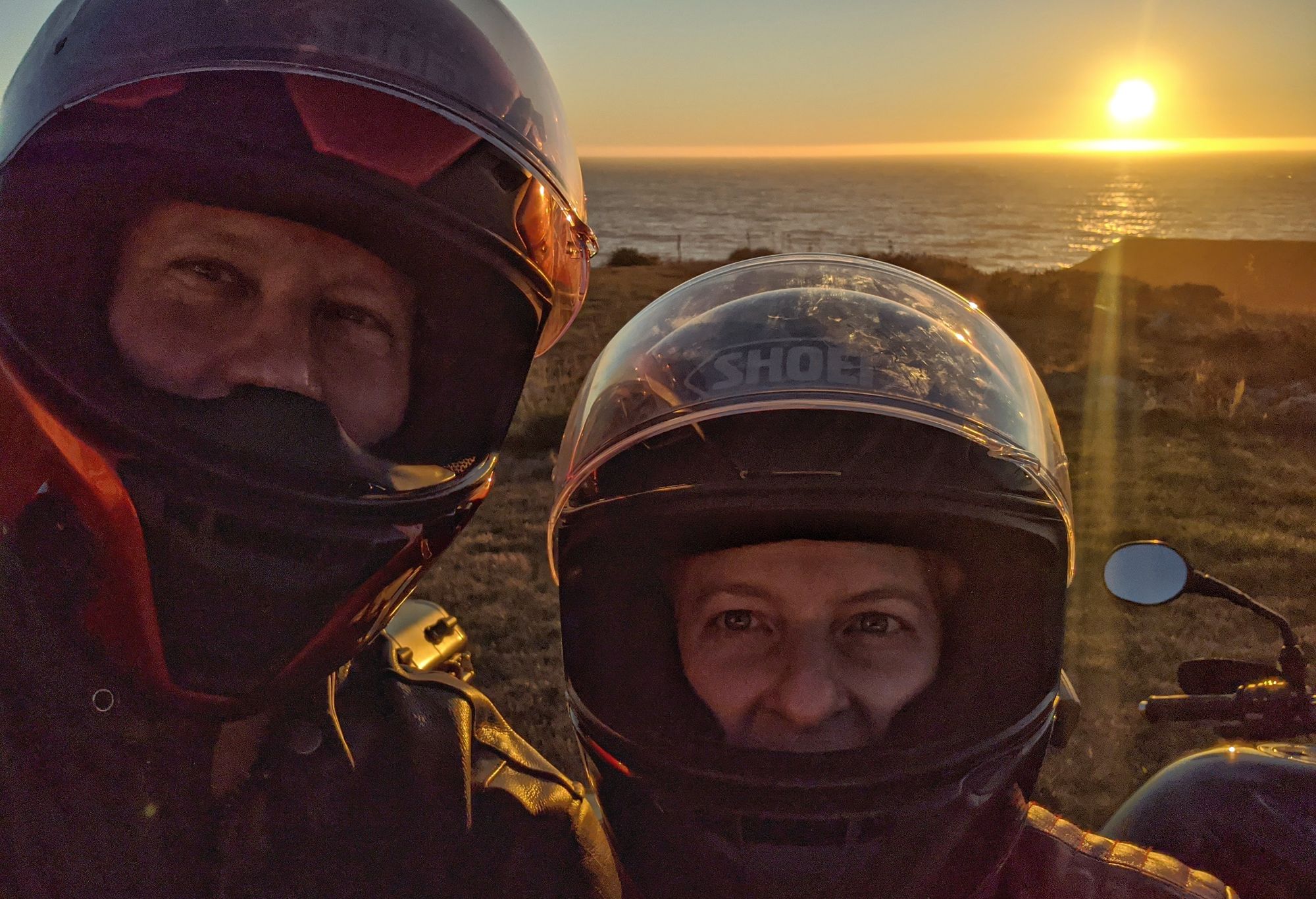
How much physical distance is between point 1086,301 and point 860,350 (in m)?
19.6

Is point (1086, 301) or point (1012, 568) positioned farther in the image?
point (1086, 301)

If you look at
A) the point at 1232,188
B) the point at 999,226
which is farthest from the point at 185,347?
the point at 1232,188

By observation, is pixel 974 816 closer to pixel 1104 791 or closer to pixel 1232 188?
pixel 1104 791

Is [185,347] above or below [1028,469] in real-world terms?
above

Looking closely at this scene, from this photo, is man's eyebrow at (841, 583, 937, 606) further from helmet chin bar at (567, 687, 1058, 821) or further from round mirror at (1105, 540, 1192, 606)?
round mirror at (1105, 540, 1192, 606)

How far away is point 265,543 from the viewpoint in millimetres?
1430

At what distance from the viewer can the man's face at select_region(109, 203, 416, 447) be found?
1.50 meters

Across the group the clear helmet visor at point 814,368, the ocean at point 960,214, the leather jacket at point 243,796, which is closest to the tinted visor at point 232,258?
the leather jacket at point 243,796

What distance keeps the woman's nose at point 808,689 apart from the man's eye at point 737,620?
116 millimetres

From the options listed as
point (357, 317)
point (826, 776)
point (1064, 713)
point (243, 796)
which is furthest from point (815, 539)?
point (243, 796)

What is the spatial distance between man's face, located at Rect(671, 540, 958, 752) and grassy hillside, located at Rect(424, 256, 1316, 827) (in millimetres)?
2064

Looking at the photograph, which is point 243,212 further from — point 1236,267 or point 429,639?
point 1236,267

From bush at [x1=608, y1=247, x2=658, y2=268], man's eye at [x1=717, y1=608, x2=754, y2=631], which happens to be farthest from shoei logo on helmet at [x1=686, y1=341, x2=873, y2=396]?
bush at [x1=608, y1=247, x2=658, y2=268]

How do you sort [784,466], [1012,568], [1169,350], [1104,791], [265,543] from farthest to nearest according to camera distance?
[1169,350], [1104,791], [1012,568], [784,466], [265,543]
